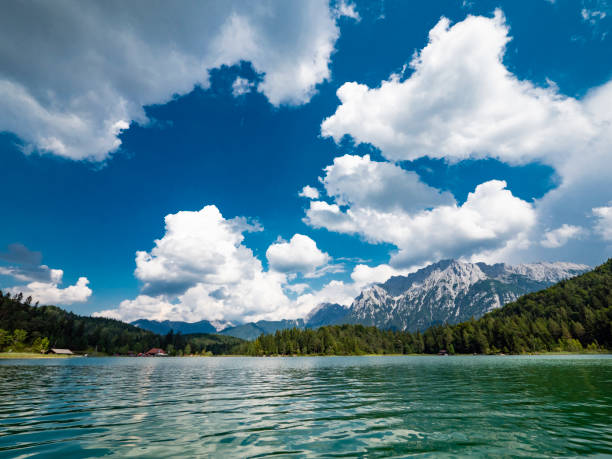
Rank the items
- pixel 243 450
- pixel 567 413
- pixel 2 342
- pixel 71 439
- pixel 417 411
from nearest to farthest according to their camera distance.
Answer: pixel 243 450
pixel 71 439
pixel 567 413
pixel 417 411
pixel 2 342

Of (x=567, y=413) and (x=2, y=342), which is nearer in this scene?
(x=567, y=413)

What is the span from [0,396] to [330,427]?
108 ft

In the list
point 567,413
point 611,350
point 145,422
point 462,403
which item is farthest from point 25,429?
point 611,350

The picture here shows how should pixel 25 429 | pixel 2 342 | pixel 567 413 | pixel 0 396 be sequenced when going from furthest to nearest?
1. pixel 2 342
2. pixel 0 396
3. pixel 567 413
4. pixel 25 429

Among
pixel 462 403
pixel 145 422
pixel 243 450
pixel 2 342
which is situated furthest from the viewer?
pixel 2 342

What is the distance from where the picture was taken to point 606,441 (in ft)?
45.8

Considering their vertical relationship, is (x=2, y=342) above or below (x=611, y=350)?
above

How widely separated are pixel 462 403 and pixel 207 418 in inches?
754

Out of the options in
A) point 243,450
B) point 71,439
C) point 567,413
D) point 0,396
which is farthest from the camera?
point 0,396

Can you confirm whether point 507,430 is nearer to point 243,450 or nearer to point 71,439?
point 243,450

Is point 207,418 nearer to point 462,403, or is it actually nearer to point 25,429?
point 25,429

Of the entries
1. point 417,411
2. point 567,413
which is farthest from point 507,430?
point 567,413

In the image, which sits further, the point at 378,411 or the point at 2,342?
the point at 2,342

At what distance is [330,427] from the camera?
56.3ft
